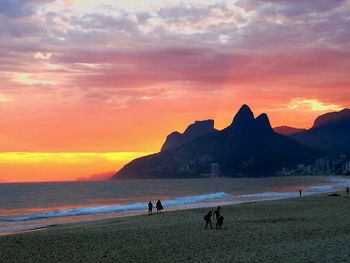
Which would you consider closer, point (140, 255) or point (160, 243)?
point (140, 255)

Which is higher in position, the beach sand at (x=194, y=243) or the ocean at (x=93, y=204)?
the beach sand at (x=194, y=243)

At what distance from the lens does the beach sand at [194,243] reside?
63.2 ft

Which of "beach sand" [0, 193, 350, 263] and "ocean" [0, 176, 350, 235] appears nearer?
"beach sand" [0, 193, 350, 263]

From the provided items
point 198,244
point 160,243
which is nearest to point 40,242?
point 160,243

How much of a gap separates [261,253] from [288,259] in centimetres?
188

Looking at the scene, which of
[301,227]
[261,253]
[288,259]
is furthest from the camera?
[301,227]

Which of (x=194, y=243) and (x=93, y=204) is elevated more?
(x=194, y=243)

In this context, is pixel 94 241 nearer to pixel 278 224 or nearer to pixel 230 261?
pixel 230 261

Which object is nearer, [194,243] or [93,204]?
[194,243]

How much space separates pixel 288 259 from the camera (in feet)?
58.1

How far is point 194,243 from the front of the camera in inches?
931

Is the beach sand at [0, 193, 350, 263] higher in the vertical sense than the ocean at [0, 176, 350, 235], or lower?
higher

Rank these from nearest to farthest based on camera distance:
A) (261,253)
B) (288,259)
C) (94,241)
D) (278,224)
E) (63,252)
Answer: (288,259)
(261,253)
(63,252)
(94,241)
(278,224)

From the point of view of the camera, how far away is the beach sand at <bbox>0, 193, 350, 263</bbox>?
63.2ft
